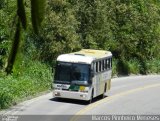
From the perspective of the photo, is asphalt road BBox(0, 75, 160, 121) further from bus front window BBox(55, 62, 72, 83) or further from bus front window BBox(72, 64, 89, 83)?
bus front window BBox(72, 64, 89, 83)

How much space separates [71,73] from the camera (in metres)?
25.1

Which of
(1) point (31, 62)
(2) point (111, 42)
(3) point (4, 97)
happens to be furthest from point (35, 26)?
(2) point (111, 42)

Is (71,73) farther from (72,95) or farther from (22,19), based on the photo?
(22,19)

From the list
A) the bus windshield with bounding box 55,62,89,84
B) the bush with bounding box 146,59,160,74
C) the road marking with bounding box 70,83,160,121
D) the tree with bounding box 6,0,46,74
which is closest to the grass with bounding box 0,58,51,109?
the bus windshield with bounding box 55,62,89,84

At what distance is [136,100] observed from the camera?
28016 millimetres

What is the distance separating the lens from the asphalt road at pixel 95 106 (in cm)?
2058

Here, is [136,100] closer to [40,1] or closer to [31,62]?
[31,62]

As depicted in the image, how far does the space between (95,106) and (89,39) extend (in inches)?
569

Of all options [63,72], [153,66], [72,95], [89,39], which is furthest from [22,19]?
[153,66]

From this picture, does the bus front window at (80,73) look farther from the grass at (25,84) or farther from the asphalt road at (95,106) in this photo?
the grass at (25,84)

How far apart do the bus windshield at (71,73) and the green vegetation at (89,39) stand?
219 cm

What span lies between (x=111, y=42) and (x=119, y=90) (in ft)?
39.0

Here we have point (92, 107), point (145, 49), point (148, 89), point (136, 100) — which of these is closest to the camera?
point (92, 107)

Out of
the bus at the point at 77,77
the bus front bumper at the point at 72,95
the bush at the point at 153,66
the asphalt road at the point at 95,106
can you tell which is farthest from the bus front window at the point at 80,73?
the bush at the point at 153,66
